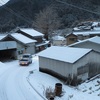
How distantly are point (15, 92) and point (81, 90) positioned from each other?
6371mm

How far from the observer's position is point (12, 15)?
12325cm

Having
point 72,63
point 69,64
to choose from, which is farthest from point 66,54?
point 72,63

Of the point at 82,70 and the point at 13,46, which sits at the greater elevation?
the point at 13,46

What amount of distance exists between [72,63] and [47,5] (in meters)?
108

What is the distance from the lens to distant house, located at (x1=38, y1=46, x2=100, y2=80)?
20.8 metres

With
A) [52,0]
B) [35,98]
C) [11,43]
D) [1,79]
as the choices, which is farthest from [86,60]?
[52,0]

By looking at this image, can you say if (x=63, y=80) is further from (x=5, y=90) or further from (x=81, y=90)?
(x=5, y=90)

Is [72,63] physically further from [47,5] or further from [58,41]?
[47,5]

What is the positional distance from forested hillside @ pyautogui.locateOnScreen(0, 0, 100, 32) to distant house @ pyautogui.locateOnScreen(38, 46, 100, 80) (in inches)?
2910

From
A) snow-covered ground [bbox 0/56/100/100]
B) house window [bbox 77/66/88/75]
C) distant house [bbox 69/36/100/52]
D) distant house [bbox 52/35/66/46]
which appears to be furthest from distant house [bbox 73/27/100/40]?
snow-covered ground [bbox 0/56/100/100]

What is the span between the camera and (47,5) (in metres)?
124

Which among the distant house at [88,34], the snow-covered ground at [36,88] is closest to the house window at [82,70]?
the snow-covered ground at [36,88]

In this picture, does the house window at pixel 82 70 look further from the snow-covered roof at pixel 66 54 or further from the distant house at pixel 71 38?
the distant house at pixel 71 38

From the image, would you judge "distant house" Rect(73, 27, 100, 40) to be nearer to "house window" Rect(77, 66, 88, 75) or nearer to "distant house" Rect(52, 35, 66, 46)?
"distant house" Rect(52, 35, 66, 46)
